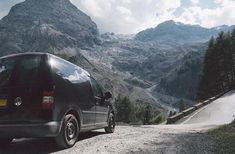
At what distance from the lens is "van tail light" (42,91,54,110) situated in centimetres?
769

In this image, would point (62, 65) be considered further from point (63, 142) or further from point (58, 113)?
point (63, 142)

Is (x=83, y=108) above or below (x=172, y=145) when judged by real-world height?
above

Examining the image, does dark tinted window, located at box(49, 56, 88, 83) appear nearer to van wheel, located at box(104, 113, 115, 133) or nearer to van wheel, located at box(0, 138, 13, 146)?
van wheel, located at box(0, 138, 13, 146)

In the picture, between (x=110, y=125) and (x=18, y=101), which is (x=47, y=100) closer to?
(x=18, y=101)

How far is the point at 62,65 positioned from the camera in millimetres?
8750

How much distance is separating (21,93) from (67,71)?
1.55m

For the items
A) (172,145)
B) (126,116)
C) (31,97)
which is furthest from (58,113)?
(126,116)

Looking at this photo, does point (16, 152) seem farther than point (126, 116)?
No

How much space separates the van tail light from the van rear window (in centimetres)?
41

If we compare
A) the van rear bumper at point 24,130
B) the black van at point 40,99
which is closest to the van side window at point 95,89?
the black van at point 40,99

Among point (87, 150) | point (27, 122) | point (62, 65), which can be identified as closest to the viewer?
point (27, 122)

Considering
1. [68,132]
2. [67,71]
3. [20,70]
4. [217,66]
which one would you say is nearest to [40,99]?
[20,70]

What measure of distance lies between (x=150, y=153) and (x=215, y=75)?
60927mm

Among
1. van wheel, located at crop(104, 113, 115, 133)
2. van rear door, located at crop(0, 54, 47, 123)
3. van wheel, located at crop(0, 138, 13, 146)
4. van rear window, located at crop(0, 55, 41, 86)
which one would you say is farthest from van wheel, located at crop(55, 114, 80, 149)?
van wheel, located at crop(104, 113, 115, 133)
